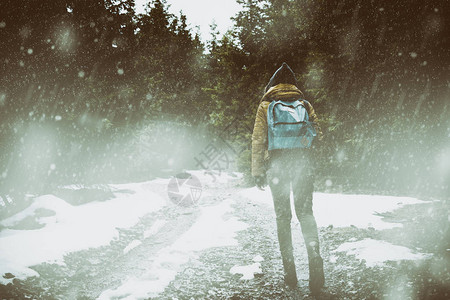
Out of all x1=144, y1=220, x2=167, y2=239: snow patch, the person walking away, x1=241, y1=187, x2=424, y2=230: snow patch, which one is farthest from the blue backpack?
x1=144, y1=220, x2=167, y2=239: snow patch

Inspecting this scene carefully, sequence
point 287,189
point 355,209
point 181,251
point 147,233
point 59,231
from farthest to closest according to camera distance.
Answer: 1. point 355,209
2. point 147,233
3. point 59,231
4. point 181,251
5. point 287,189

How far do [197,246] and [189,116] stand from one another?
23.0 m

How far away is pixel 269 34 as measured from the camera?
1221 centimetres

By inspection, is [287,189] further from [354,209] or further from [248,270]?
[354,209]

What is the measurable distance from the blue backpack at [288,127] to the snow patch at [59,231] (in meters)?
3.36

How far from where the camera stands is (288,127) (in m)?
3.11

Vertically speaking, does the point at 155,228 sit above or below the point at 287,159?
below

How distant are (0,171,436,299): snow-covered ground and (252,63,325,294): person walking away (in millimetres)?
882

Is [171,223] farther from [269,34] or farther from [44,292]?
[269,34]

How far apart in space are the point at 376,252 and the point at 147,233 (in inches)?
165

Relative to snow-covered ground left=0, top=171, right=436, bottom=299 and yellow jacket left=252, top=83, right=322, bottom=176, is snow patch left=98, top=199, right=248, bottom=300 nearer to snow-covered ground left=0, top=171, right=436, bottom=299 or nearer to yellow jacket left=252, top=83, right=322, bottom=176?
snow-covered ground left=0, top=171, right=436, bottom=299

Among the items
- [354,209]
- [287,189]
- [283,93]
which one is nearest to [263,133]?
[283,93]

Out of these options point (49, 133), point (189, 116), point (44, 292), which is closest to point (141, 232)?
point (44, 292)

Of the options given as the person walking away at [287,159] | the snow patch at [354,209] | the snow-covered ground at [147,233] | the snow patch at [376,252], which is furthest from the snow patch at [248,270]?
the snow patch at [354,209]
